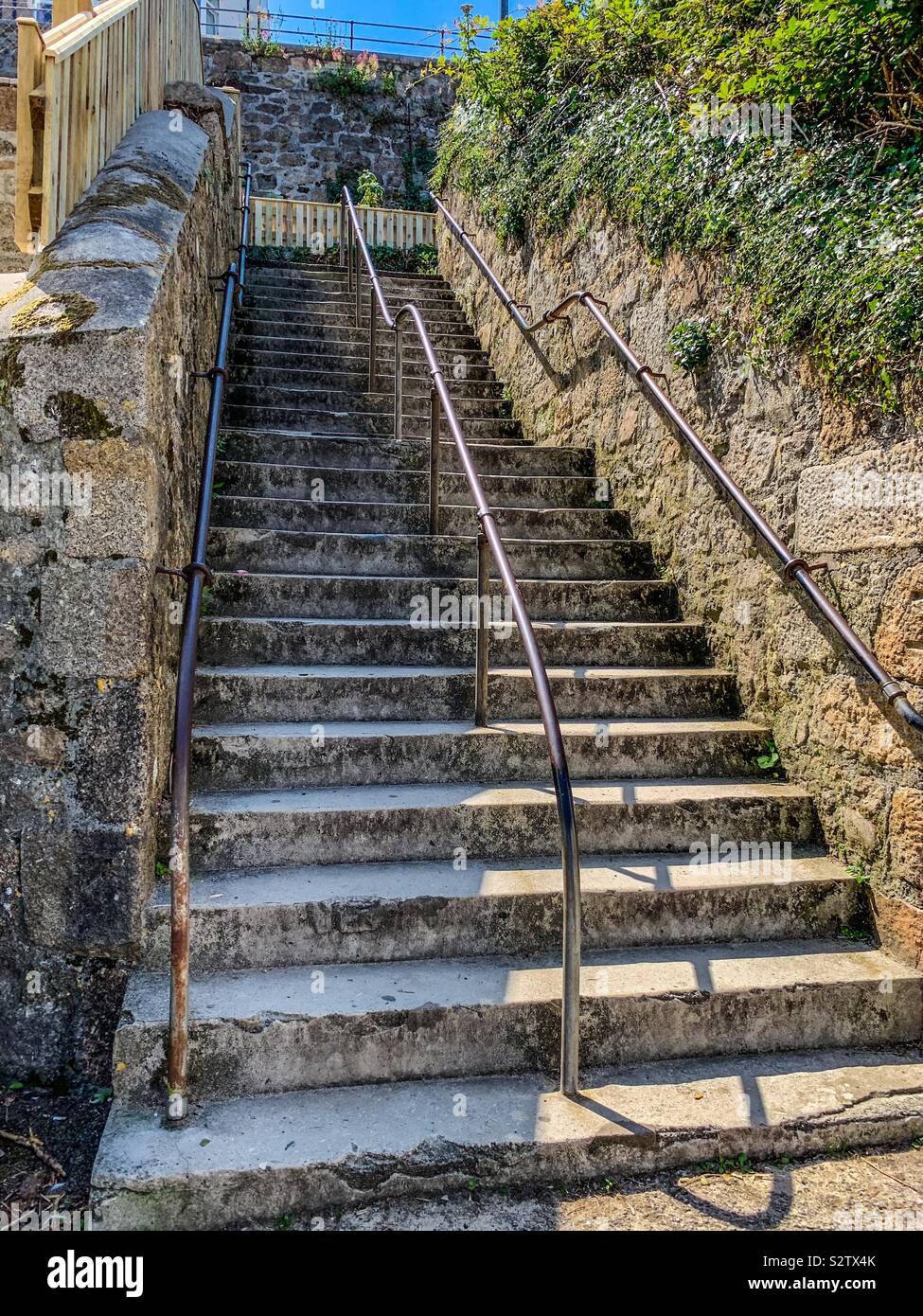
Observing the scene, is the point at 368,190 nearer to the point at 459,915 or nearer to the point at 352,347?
the point at 352,347

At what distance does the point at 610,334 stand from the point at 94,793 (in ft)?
10.5

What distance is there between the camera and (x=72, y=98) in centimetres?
280

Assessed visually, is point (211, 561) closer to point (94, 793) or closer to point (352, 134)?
point (94, 793)

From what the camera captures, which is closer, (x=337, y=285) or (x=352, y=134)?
(x=337, y=285)

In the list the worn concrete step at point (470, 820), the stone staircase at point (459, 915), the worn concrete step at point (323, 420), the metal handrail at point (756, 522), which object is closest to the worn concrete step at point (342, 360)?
the worn concrete step at point (323, 420)

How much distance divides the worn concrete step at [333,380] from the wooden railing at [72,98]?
1.71 m

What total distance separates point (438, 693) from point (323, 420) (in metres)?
2.40

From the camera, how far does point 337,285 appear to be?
310 inches

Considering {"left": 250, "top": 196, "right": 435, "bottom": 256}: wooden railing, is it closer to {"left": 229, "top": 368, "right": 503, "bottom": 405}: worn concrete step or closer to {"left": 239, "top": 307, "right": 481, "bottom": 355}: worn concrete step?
{"left": 239, "top": 307, "right": 481, "bottom": 355}: worn concrete step

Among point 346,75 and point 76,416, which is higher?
point 346,75

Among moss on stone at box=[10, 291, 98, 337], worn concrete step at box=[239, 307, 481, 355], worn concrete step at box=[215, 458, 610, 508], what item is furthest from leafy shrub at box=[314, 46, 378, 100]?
moss on stone at box=[10, 291, 98, 337]

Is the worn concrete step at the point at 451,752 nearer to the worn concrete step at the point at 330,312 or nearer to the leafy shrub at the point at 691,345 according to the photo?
the leafy shrub at the point at 691,345

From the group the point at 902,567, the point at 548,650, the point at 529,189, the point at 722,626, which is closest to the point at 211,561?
the point at 548,650

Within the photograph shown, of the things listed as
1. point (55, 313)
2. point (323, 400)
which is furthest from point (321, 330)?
point (55, 313)
